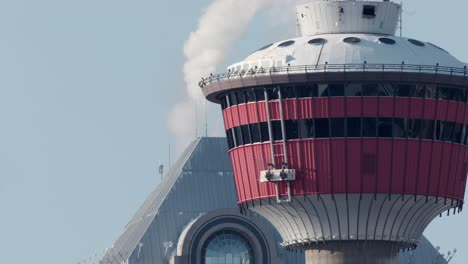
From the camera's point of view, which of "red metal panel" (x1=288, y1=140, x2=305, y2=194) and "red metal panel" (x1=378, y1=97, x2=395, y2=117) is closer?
"red metal panel" (x1=378, y1=97, x2=395, y2=117)

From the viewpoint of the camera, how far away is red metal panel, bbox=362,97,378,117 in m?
182

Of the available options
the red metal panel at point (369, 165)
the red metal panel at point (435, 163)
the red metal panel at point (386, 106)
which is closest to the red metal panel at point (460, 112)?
the red metal panel at point (435, 163)

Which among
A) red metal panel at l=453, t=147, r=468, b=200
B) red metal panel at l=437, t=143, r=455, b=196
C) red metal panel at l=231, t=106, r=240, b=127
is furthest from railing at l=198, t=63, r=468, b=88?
red metal panel at l=453, t=147, r=468, b=200

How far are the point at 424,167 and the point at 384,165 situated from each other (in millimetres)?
3087

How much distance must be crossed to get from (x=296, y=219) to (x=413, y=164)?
30.4 ft

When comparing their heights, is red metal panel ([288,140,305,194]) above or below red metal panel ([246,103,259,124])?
below

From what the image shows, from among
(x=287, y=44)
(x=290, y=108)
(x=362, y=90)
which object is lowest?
(x=290, y=108)

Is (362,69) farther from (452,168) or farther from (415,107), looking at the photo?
(452,168)

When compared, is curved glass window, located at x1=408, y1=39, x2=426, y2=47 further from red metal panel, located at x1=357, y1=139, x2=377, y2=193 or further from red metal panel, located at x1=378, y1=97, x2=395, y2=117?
red metal panel, located at x1=357, y1=139, x2=377, y2=193

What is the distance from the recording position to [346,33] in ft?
606

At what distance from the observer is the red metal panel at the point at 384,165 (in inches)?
7185

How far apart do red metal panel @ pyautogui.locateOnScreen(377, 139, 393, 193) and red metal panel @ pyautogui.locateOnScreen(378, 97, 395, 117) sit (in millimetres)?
1929

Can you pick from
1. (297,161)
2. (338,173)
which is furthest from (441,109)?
(297,161)

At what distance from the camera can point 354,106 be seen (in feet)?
597
